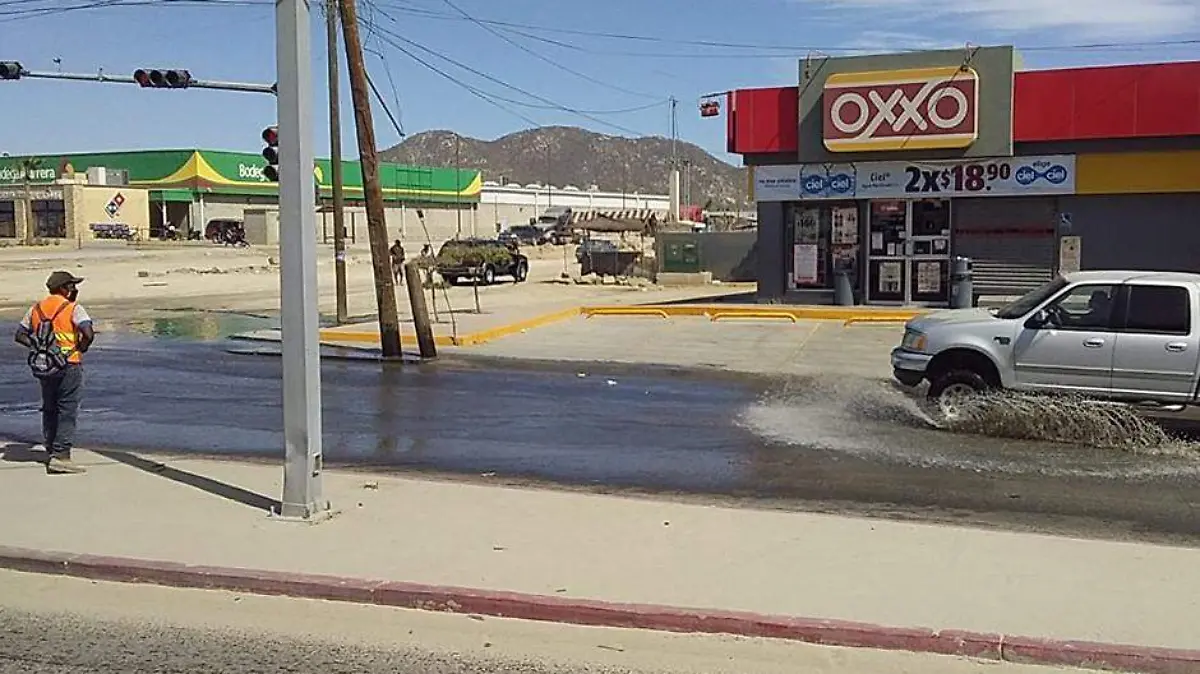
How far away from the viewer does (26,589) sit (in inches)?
293

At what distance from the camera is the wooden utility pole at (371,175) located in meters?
20.4

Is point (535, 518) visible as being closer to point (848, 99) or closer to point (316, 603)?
point (316, 603)

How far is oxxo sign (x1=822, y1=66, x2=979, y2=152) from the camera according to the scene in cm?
2659

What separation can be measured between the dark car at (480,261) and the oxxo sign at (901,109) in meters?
A: 18.5

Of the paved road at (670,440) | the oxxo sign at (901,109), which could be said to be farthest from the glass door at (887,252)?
the paved road at (670,440)

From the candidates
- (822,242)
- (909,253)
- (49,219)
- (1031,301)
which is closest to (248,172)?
(49,219)

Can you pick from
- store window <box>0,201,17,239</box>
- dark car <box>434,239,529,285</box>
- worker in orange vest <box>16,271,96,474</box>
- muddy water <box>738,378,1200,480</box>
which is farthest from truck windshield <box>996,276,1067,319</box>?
store window <box>0,201,17,239</box>

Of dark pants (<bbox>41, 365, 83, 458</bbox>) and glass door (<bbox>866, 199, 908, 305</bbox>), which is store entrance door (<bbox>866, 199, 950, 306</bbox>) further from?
dark pants (<bbox>41, 365, 83, 458</bbox>)

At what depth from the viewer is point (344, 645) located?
6.40 meters

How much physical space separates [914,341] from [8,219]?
100 metres

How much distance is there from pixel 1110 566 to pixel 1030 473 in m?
3.53

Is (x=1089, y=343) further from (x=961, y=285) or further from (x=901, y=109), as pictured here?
(x=901, y=109)

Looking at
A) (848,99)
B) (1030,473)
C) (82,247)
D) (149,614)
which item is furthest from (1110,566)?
(82,247)

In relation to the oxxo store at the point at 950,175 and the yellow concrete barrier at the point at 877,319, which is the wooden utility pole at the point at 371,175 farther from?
the oxxo store at the point at 950,175
